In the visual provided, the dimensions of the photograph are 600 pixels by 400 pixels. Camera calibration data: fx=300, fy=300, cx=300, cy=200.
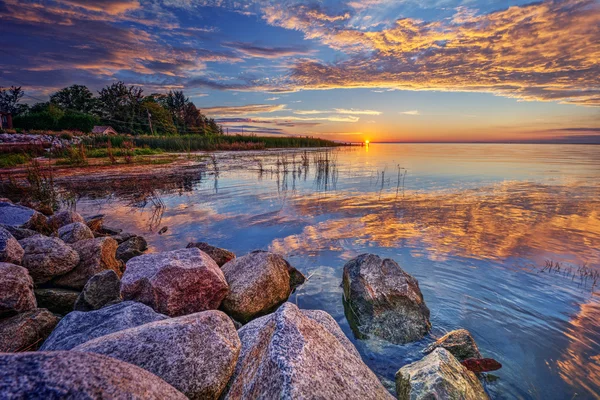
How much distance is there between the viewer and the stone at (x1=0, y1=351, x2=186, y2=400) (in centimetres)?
126

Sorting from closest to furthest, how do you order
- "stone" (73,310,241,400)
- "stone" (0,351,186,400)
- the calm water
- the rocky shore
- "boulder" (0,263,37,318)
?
"stone" (0,351,186,400) < the rocky shore < "stone" (73,310,241,400) < "boulder" (0,263,37,318) < the calm water

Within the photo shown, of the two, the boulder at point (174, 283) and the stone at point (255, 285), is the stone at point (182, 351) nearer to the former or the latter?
the boulder at point (174, 283)

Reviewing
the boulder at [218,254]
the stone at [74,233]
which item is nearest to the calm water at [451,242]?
the boulder at [218,254]

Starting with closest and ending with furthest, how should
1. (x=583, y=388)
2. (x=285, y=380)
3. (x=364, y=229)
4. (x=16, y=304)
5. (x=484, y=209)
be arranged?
(x=285, y=380), (x=583, y=388), (x=16, y=304), (x=364, y=229), (x=484, y=209)

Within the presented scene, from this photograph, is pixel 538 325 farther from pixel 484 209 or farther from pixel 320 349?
pixel 484 209

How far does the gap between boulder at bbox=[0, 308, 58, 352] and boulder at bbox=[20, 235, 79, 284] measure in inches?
52.4

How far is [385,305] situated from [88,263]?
5069mm

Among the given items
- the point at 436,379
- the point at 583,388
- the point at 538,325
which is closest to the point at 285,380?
the point at 436,379

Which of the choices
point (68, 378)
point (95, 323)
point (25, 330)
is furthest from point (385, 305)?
point (25, 330)

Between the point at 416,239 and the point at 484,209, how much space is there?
4.62m

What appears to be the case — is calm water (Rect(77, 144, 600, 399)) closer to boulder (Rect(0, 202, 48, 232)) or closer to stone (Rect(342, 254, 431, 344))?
stone (Rect(342, 254, 431, 344))

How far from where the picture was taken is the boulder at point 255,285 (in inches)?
178

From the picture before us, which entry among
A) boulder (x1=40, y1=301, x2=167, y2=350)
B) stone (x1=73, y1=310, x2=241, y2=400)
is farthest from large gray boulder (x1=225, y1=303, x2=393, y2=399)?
boulder (x1=40, y1=301, x2=167, y2=350)

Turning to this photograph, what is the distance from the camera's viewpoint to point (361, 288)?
15.2 feet
